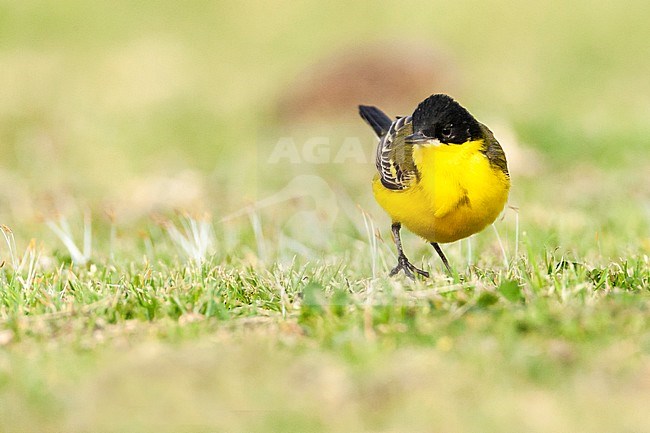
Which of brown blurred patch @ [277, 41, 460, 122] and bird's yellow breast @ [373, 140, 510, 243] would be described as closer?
bird's yellow breast @ [373, 140, 510, 243]

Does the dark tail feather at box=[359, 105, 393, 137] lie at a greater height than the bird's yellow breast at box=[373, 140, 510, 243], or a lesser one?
greater

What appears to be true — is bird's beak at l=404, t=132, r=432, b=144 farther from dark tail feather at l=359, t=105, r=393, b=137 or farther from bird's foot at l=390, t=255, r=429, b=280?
dark tail feather at l=359, t=105, r=393, b=137

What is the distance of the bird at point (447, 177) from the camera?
19.1 feet

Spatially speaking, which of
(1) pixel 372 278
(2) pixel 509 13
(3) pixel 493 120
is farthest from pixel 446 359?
(2) pixel 509 13

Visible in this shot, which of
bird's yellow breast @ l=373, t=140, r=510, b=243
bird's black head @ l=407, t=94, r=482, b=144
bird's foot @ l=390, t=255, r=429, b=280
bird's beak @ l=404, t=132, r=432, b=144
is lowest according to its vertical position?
bird's foot @ l=390, t=255, r=429, b=280

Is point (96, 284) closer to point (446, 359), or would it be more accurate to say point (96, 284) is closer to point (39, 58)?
point (446, 359)

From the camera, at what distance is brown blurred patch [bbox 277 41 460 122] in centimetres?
1639

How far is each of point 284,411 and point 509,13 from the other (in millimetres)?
18102

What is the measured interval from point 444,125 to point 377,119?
1.98 m

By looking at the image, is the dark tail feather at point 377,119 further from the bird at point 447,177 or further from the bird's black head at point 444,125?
the bird's black head at point 444,125

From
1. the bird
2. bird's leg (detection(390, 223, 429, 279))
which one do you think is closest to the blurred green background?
bird's leg (detection(390, 223, 429, 279))

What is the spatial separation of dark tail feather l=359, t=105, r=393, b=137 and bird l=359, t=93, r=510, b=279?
147 centimetres

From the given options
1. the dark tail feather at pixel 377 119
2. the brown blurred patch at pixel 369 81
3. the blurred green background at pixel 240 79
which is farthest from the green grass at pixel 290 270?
the dark tail feather at pixel 377 119

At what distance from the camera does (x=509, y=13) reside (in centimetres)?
2083
